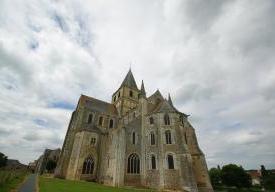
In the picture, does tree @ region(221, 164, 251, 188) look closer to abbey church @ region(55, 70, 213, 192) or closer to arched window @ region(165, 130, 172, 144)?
abbey church @ region(55, 70, 213, 192)

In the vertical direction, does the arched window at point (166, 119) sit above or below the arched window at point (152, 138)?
above

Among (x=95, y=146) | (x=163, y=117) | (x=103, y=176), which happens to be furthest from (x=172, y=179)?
(x=95, y=146)

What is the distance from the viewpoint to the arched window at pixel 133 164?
91.3ft

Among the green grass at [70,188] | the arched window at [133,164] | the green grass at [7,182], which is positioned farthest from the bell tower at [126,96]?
the green grass at [7,182]

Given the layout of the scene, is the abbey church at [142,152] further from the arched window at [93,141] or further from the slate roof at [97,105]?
the slate roof at [97,105]

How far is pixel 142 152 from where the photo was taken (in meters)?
28.9

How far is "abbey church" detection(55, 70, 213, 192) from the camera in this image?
83.5 ft

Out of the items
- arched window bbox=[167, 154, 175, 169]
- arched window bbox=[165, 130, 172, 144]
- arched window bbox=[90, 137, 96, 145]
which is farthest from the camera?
arched window bbox=[90, 137, 96, 145]

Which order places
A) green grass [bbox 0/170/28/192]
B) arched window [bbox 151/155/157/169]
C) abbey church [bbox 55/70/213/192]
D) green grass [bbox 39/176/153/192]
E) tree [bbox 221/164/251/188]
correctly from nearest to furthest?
green grass [bbox 39/176/153/192], green grass [bbox 0/170/28/192], abbey church [bbox 55/70/213/192], arched window [bbox 151/155/157/169], tree [bbox 221/164/251/188]

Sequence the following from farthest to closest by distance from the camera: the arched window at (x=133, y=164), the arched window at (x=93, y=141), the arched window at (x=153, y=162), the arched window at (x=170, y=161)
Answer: the arched window at (x=93, y=141) → the arched window at (x=133, y=164) → the arched window at (x=153, y=162) → the arched window at (x=170, y=161)

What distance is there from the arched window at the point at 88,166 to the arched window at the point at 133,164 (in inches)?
396

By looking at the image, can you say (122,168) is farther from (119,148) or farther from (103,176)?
(103,176)

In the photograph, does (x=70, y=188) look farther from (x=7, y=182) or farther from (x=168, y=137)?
(x=168, y=137)

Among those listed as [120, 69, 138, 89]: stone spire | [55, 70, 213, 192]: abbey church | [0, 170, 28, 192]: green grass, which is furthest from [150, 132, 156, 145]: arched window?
[120, 69, 138, 89]: stone spire
